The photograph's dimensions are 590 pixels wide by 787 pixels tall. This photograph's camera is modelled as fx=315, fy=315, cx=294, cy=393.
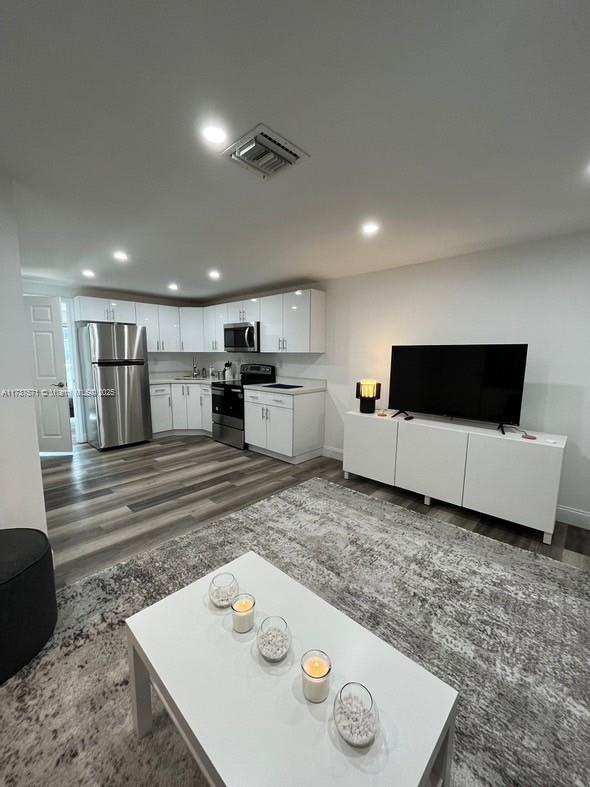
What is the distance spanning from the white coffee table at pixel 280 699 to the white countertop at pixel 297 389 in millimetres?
2987

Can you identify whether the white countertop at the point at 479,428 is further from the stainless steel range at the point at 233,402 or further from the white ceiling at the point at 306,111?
the stainless steel range at the point at 233,402

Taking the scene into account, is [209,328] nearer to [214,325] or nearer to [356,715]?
[214,325]

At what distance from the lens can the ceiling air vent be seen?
1478mm

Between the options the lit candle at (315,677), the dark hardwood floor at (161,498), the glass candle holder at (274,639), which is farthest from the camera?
the dark hardwood floor at (161,498)

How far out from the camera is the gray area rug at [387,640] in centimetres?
114

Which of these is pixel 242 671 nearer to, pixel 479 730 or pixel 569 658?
pixel 479 730

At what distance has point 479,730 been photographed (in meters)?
1.24

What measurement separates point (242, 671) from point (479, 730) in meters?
1.01

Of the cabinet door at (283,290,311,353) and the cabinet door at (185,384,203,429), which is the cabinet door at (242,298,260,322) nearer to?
the cabinet door at (283,290,311,353)

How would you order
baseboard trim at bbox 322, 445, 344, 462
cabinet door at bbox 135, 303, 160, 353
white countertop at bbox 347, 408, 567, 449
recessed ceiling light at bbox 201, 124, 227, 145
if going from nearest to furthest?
recessed ceiling light at bbox 201, 124, 227, 145
white countertop at bbox 347, 408, 567, 449
baseboard trim at bbox 322, 445, 344, 462
cabinet door at bbox 135, 303, 160, 353

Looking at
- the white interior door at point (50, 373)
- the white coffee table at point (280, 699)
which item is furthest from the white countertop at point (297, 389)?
the white coffee table at point (280, 699)

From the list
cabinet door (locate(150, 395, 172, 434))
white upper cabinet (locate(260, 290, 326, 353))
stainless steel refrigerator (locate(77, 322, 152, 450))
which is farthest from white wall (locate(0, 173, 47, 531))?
cabinet door (locate(150, 395, 172, 434))

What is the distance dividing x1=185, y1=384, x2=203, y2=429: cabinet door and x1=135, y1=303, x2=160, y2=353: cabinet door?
921 millimetres

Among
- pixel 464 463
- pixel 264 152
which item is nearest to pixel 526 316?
pixel 464 463
